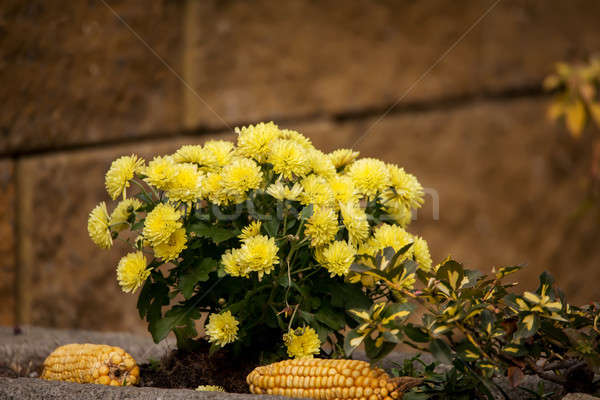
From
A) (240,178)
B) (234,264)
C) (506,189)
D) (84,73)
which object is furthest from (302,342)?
(84,73)

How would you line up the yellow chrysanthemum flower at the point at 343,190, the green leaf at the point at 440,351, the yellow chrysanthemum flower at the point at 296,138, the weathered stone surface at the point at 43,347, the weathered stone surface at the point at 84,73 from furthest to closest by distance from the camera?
1. the weathered stone surface at the point at 84,73
2. the weathered stone surface at the point at 43,347
3. the yellow chrysanthemum flower at the point at 296,138
4. the yellow chrysanthemum flower at the point at 343,190
5. the green leaf at the point at 440,351

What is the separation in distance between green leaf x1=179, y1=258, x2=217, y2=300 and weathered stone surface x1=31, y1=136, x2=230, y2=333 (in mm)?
969

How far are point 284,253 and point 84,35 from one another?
1307 mm

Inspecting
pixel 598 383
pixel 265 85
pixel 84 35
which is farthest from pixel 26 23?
pixel 598 383

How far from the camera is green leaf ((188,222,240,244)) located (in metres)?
0.97

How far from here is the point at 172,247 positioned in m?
0.99

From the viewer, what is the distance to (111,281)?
1.95 metres

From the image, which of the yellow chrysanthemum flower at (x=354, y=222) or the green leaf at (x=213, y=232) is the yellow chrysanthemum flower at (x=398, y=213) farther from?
the green leaf at (x=213, y=232)

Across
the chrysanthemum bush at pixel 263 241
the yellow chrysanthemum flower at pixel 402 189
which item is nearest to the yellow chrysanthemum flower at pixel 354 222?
the chrysanthemum bush at pixel 263 241

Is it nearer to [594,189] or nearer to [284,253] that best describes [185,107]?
[284,253]

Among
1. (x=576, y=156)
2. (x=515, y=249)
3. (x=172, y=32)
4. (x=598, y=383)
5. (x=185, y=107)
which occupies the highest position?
(x=172, y=32)

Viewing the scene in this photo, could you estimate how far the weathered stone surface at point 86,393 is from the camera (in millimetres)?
808

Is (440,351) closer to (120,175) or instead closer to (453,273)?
(453,273)

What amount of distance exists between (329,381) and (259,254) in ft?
0.69
